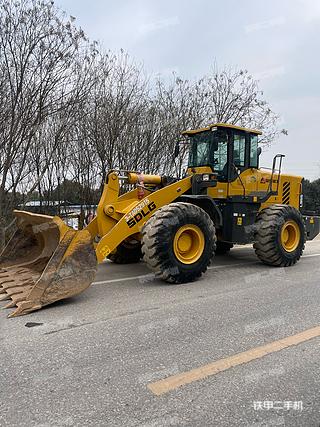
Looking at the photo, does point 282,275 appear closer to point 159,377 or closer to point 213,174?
point 213,174

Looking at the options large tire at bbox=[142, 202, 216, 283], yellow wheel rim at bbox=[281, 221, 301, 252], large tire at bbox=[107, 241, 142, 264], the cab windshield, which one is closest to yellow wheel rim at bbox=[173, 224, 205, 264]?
large tire at bbox=[142, 202, 216, 283]

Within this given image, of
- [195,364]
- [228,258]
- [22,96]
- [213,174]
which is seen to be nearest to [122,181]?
[213,174]

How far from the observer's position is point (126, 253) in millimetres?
7723

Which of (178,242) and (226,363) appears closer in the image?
(226,363)

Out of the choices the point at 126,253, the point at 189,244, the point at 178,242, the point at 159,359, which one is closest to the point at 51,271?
the point at 159,359

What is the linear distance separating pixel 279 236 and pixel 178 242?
7.84ft

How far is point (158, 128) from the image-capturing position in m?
14.2

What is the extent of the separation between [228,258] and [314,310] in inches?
151

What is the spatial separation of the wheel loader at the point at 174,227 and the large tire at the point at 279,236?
20 millimetres

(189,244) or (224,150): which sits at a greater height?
(224,150)

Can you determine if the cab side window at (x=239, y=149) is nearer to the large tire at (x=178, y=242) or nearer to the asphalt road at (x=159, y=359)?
the large tire at (x=178, y=242)

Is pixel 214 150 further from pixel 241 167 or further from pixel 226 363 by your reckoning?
pixel 226 363

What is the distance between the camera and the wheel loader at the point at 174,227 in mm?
5043

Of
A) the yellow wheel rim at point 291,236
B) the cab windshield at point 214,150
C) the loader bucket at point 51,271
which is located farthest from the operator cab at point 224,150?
the loader bucket at point 51,271
